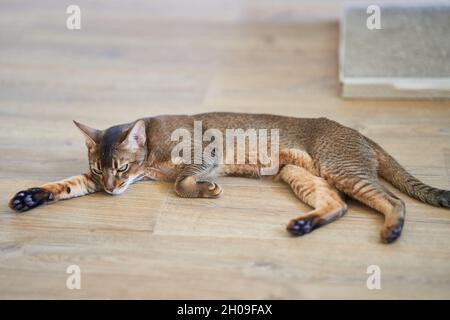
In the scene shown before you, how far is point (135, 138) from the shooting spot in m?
2.34

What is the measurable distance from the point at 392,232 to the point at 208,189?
2.17 feet

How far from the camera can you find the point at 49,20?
13.8 feet

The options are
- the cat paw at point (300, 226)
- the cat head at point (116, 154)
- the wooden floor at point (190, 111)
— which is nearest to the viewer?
the wooden floor at point (190, 111)

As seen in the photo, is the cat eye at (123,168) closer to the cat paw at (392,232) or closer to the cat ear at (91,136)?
the cat ear at (91,136)

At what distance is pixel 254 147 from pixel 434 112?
1.00 meters

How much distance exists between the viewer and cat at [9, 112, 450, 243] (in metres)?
2.18

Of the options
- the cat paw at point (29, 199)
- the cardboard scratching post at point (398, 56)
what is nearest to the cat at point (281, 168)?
the cat paw at point (29, 199)

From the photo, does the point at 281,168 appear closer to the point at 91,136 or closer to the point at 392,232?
the point at 392,232

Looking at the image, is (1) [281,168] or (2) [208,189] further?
(1) [281,168]

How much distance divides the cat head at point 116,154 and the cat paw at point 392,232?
2.98 feet

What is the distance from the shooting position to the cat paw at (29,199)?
2.28m

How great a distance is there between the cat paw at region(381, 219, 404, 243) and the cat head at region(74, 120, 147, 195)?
0.91m

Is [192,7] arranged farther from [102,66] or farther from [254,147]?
[254,147]

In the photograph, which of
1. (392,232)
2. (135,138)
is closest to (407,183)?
(392,232)
